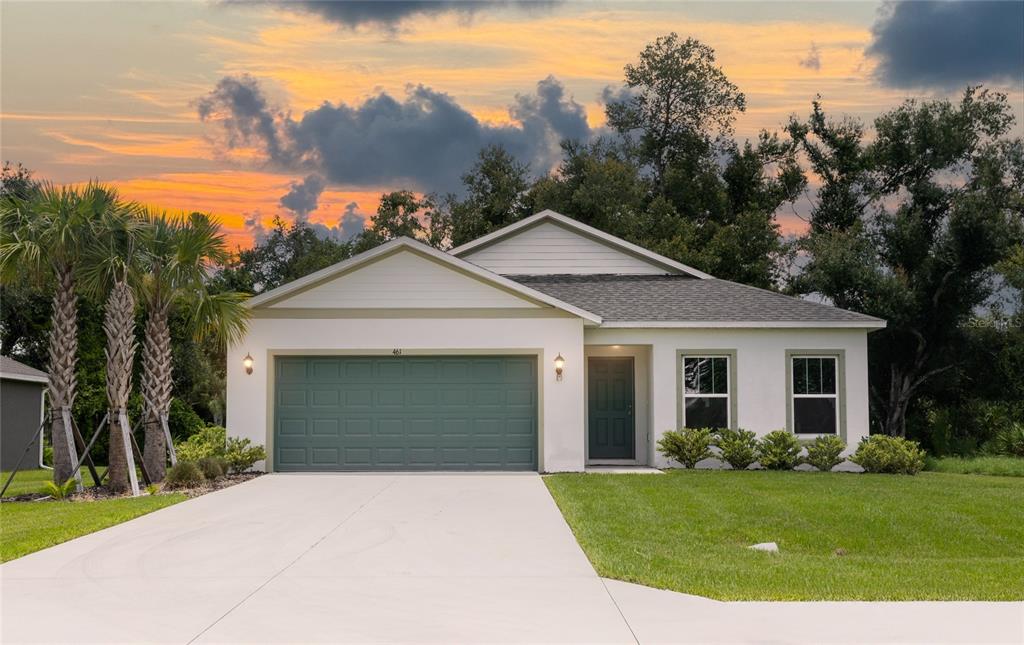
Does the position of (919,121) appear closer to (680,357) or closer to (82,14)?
(680,357)

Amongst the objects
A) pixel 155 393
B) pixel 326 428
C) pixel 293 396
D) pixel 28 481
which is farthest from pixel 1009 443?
pixel 28 481

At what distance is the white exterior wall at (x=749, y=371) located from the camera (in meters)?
20.9

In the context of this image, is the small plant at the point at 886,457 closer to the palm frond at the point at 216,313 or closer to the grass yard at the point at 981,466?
the grass yard at the point at 981,466

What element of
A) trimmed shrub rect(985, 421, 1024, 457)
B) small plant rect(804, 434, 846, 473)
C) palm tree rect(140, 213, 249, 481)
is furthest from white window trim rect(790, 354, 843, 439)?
palm tree rect(140, 213, 249, 481)

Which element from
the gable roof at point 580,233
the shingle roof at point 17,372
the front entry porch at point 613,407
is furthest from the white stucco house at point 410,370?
the shingle roof at point 17,372

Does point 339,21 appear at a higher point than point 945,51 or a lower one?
lower

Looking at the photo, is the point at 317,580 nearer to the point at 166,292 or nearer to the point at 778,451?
the point at 166,292

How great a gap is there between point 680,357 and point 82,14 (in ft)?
43.8

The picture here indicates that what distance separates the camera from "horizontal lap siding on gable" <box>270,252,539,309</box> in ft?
64.7

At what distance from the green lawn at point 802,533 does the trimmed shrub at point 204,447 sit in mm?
6160

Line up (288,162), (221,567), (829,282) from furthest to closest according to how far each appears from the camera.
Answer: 1. (288,162)
2. (829,282)
3. (221,567)

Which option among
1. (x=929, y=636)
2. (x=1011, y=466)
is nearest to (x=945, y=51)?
(x=1011, y=466)

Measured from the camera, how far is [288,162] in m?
38.2

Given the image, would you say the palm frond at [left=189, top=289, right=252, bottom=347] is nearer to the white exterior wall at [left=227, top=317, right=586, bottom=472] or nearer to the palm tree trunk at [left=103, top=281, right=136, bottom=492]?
the white exterior wall at [left=227, top=317, right=586, bottom=472]
